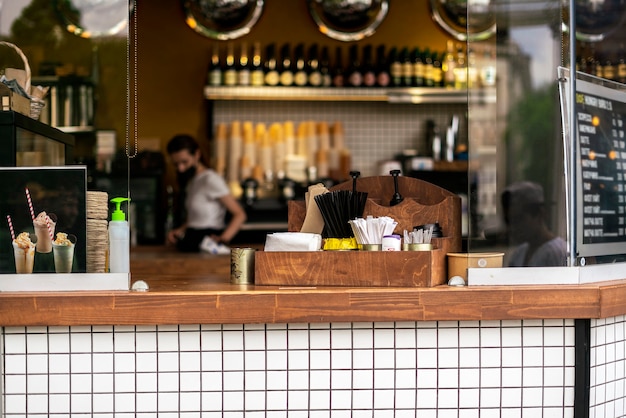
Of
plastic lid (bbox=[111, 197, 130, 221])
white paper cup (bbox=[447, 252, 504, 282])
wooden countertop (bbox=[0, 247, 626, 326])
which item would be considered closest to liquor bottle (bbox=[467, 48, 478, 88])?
white paper cup (bbox=[447, 252, 504, 282])

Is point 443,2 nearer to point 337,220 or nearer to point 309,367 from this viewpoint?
point 337,220

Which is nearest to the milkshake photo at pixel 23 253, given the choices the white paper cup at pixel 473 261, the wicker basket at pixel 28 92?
the wicker basket at pixel 28 92

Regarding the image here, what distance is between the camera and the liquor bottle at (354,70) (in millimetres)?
7266

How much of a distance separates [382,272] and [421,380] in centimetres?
38

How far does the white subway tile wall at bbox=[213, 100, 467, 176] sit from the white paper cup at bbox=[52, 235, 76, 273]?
453cm

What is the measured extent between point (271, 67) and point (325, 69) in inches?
16.9

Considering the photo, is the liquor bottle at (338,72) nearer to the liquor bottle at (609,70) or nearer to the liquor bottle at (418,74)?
the liquor bottle at (418,74)

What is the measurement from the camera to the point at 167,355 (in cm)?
299

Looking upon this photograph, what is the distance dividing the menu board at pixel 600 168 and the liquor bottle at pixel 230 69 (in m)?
4.16

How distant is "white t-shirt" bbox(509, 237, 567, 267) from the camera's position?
3162 millimetres

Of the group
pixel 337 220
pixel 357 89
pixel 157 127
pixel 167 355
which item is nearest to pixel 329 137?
pixel 357 89

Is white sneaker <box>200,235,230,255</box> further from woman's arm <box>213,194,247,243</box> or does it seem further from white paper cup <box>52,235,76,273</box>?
white paper cup <box>52,235,76,273</box>

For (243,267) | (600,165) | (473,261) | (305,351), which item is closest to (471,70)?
(600,165)

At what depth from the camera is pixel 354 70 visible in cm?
735
